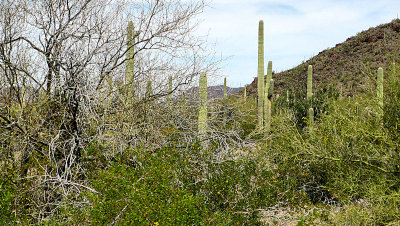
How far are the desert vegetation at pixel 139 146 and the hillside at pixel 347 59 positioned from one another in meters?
22.8

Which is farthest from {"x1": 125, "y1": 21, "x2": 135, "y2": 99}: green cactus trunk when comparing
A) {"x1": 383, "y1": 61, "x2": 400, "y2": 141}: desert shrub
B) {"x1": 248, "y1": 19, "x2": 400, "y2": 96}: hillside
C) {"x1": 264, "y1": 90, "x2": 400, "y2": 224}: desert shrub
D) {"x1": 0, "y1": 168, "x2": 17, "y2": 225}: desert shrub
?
{"x1": 248, "y1": 19, "x2": 400, "y2": 96}: hillside

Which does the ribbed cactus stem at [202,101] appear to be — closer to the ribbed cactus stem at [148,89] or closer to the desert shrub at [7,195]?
the ribbed cactus stem at [148,89]

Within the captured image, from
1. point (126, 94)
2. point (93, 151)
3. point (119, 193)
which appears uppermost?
point (126, 94)

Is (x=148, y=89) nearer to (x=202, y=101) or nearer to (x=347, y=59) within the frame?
(x=202, y=101)

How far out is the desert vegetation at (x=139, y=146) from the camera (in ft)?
18.3

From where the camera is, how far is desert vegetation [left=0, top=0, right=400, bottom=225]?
18.3 ft

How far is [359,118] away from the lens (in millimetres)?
7352

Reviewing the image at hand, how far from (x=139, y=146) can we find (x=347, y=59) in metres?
31.3

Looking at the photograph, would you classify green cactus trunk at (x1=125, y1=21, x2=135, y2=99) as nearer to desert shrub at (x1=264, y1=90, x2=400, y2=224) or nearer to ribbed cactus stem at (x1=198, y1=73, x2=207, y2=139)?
ribbed cactus stem at (x1=198, y1=73, x2=207, y2=139)

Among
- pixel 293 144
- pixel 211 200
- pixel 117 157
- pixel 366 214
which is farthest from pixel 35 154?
pixel 366 214

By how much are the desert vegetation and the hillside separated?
22.8 m

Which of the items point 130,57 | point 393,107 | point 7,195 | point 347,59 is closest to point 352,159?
point 393,107

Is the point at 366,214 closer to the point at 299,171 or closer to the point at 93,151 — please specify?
the point at 299,171

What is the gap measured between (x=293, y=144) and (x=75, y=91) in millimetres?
4431
